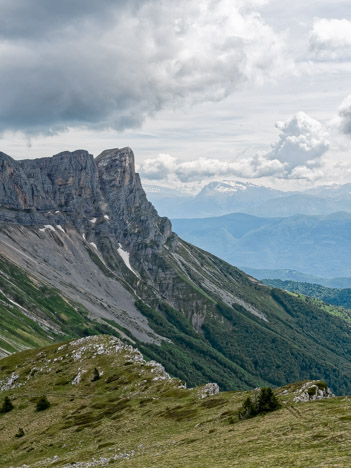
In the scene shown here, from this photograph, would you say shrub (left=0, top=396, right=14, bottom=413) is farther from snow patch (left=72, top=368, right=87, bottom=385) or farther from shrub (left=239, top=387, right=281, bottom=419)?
shrub (left=239, top=387, right=281, bottom=419)

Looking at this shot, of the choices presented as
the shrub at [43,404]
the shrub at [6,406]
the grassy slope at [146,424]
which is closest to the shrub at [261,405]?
the grassy slope at [146,424]

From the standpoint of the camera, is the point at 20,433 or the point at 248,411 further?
the point at 20,433

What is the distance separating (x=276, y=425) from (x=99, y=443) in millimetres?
29784

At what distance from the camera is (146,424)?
243 ft

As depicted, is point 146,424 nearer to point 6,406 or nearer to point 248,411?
point 248,411

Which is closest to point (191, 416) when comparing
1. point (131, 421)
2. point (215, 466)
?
point (131, 421)

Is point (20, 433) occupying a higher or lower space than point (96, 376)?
lower

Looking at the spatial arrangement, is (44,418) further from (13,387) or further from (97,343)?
(97,343)

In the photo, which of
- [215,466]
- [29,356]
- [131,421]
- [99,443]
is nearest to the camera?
[215,466]

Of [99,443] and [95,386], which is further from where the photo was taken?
[95,386]

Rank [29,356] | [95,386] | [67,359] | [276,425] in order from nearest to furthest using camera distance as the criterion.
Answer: [276,425]
[95,386]
[67,359]
[29,356]

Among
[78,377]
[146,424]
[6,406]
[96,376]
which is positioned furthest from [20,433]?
[78,377]

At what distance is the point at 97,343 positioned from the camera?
5231 inches

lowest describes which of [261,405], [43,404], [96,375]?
[43,404]
